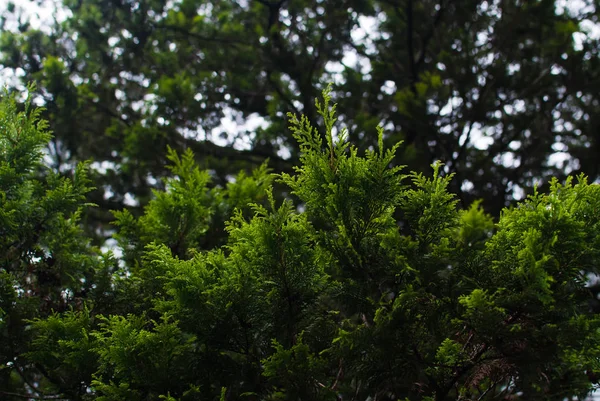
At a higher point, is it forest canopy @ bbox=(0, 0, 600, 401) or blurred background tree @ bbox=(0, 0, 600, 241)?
blurred background tree @ bbox=(0, 0, 600, 241)

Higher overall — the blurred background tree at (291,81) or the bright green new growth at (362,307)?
the blurred background tree at (291,81)

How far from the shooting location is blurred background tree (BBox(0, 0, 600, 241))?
716 cm

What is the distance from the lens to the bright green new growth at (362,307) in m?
2.68

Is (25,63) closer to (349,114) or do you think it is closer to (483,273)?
(349,114)

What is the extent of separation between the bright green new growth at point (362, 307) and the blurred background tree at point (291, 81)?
4033 mm

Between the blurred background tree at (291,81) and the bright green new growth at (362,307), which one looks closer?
the bright green new growth at (362,307)

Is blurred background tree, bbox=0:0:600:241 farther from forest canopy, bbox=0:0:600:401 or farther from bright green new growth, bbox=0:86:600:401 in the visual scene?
bright green new growth, bbox=0:86:600:401

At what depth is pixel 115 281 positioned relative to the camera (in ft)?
13.0

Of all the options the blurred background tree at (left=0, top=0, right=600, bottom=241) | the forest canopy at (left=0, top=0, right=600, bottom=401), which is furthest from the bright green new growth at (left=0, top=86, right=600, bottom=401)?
the blurred background tree at (left=0, top=0, right=600, bottom=241)

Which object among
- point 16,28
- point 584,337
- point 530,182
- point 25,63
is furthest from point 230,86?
point 584,337

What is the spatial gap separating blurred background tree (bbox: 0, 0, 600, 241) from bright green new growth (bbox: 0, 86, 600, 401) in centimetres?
403

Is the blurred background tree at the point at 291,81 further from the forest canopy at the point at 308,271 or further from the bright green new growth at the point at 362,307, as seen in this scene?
the bright green new growth at the point at 362,307

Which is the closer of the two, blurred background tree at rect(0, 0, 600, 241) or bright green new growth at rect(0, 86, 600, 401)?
bright green new growth at rect(0, 86, 600, 401)

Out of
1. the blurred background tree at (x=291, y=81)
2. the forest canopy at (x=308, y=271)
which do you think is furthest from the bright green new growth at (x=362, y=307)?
the blurred background tree at (x=291, y=81)
